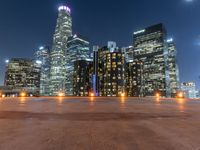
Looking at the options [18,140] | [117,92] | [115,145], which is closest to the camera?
[115,145]

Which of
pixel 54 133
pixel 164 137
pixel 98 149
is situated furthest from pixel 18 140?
pixel 164 137

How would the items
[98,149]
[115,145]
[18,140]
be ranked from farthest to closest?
[18,140] → [115,145] → [98,149]

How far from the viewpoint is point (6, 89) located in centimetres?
17400

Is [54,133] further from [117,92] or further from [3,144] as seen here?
[117,92]

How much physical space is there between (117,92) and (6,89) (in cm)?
9940

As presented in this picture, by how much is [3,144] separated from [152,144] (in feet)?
13.8

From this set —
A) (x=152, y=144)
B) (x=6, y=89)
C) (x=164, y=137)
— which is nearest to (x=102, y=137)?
(x=152, y=144)

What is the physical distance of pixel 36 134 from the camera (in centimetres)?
702

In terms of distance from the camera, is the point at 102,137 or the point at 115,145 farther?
the point at 102,137

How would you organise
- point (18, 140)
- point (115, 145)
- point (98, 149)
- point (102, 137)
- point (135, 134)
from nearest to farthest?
point (98, 149), point (115, 145), point (18, 140), point (102, 137), point (135, 134)

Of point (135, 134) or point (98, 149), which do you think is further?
point (135, 134)

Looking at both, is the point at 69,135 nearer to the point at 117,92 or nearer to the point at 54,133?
the point at 54,133

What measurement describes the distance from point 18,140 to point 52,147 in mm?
1400

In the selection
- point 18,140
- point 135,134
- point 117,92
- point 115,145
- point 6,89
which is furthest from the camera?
point 117,92
